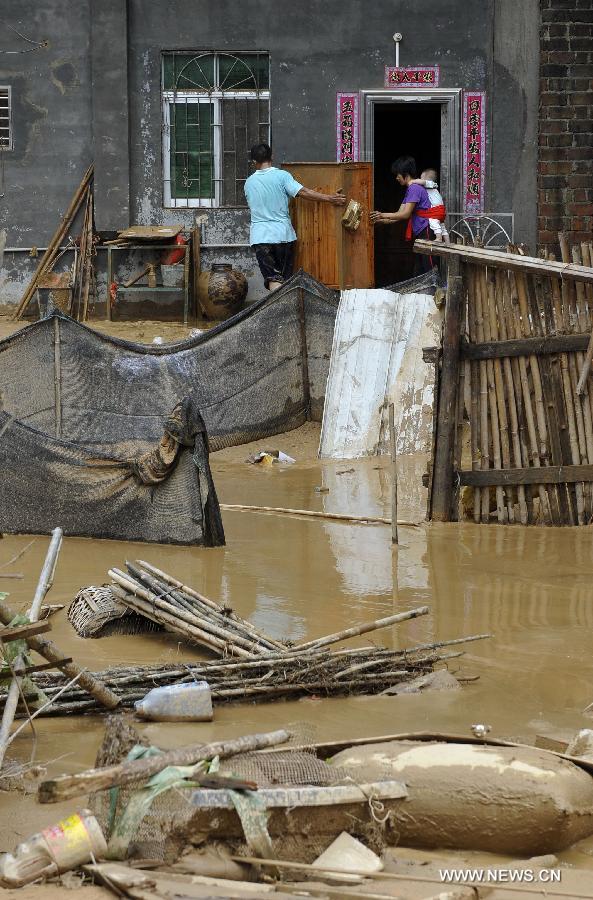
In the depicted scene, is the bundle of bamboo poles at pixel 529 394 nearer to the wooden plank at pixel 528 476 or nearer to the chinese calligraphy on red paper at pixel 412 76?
the wooden plank at pixel 528 476

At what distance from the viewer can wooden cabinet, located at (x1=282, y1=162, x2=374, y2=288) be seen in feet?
47.9

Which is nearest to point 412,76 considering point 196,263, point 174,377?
point 196,263

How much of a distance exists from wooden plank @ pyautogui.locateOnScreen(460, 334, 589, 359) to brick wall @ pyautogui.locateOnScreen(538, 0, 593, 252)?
7.42m

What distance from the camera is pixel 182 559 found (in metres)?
8.20

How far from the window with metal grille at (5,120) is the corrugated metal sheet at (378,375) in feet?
19.4

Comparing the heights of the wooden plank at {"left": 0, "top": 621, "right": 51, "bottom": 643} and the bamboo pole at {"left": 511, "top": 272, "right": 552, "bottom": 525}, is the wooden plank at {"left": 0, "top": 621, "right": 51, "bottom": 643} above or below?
below

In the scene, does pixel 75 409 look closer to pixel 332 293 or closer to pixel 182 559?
pixel 332 293

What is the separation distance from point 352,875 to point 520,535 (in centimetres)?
496

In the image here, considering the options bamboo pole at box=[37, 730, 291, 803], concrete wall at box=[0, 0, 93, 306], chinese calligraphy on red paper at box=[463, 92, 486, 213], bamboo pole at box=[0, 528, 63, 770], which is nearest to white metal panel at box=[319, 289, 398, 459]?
chinese calligraphy on red paper at box=[463, 92, 486, 213]

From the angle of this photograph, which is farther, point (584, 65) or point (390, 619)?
point (584, 65)

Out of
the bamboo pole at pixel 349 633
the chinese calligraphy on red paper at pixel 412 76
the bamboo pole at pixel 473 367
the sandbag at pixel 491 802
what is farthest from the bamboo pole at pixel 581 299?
Answer: the chinese calligraphy on red paper at pixel 412 76

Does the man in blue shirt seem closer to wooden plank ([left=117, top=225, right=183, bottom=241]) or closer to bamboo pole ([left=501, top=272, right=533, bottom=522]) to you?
wooden plank ([left=117, top=225, right=183, bottom=241])

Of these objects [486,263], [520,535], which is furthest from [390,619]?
[486,263]

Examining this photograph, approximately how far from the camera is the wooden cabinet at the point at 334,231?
14586 millimetres
